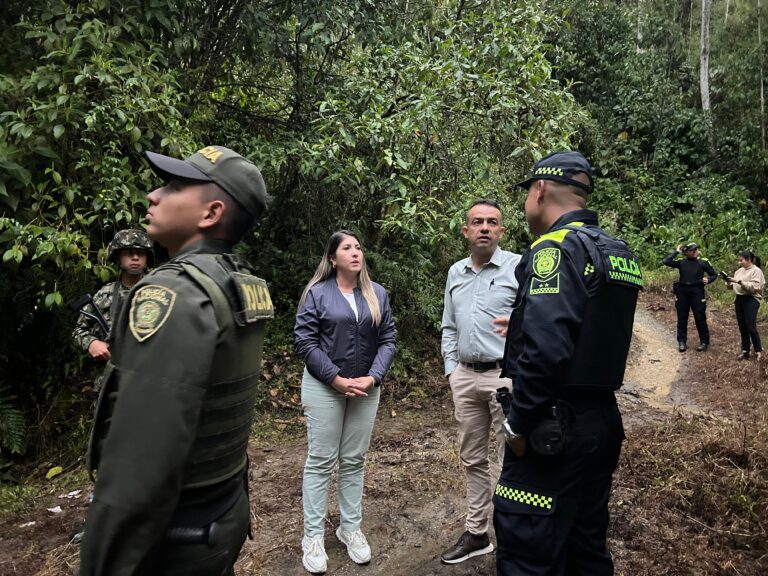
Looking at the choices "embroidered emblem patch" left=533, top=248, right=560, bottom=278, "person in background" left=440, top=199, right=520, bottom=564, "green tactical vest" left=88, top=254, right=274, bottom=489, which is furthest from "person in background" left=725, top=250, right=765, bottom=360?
"green tactical vest" left=88, top=254, right=274, bottom=489

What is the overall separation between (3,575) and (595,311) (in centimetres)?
387

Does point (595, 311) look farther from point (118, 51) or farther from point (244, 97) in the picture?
point (244, 97)

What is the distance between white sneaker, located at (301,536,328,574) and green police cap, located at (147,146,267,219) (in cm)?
250

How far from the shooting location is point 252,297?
69.3 inches

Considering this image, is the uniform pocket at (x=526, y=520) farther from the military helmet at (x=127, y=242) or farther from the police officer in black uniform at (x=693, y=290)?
the police officer in black uniform at (x=693, y=290)

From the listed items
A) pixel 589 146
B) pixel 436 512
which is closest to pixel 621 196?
pixel 589 146

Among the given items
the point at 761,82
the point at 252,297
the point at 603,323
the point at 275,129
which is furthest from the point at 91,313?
the point at 761,82

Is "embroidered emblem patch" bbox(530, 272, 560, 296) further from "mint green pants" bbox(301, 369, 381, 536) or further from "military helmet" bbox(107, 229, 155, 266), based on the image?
"military helmet" bbox(107, 229, 155, 266)

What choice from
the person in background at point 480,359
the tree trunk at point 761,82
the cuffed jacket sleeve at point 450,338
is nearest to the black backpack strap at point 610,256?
the person in background at point 480,359

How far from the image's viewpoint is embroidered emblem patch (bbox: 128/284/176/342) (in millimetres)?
1509

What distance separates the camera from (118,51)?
4.88 meters

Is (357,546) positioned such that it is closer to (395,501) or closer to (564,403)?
(395,501)

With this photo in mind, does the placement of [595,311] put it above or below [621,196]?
below

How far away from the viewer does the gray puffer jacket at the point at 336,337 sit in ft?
11.8
